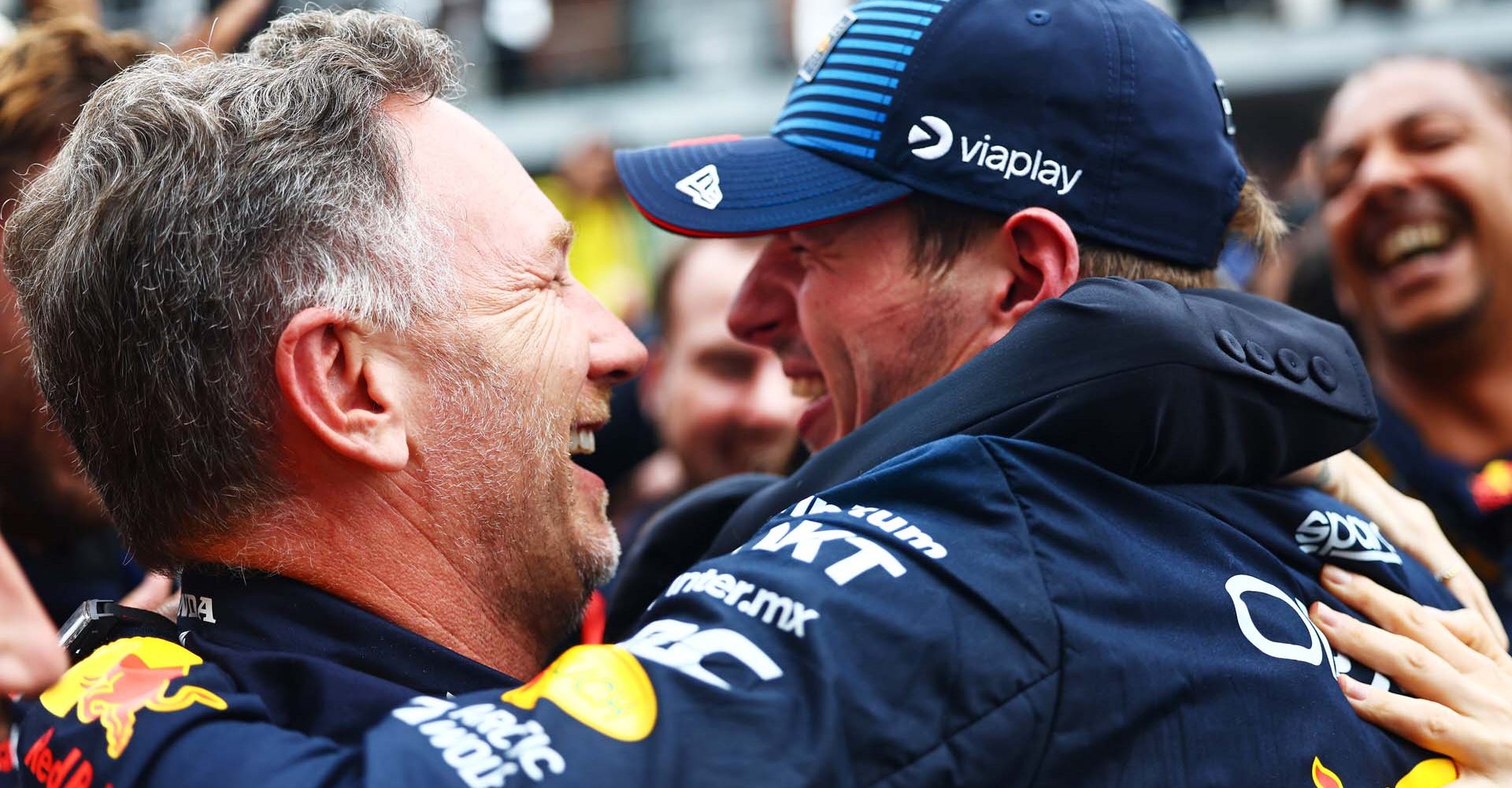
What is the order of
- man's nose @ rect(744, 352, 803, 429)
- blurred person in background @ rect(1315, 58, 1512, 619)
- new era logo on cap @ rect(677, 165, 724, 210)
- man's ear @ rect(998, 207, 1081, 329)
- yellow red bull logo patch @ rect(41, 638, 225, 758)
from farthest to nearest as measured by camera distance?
man's nose @ rect(744, 352, 803, 429)
blurred person in background @ rect(1315, 58, 1512, 619)
new era logo on cap @ rect(677, 165, 724, 210)
man's ear @ rect(998, 207, 1081, 329)
yellow red bull logo patch @ rect(41, 638, 225, 758)

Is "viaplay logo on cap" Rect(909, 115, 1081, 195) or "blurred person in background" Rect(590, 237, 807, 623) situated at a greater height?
"viaplay logo on cap" Rect(909, 115, 1081, 195)

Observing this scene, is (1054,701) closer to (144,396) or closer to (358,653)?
(358,653)

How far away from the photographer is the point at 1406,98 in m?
3.93

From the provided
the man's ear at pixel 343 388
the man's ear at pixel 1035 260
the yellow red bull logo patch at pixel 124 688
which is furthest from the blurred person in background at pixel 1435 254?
the yellow red bull logo patch at pixel 124 688

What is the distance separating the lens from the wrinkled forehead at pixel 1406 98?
3.91 m

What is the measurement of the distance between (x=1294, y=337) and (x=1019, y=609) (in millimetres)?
664

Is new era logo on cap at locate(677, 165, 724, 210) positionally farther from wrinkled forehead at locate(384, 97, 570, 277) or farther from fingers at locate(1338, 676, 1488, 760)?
fingers at locate(1338, 676, 1488, 760)

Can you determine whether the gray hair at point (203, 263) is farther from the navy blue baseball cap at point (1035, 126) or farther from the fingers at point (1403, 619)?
the fingers at point (1403, 619)

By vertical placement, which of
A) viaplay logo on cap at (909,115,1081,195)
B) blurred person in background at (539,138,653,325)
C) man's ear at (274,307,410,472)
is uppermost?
viaplay logo on cap at (909,115,1081,195)

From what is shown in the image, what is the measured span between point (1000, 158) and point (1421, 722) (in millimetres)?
986

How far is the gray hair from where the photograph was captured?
1.91 m

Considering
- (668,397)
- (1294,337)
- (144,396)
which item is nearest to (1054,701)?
(1294,337)

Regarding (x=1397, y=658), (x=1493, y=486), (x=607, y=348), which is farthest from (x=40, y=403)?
(x=1493, y=486)

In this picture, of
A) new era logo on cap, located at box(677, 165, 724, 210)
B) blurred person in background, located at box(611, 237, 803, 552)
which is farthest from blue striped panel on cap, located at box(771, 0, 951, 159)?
blurred person in background, located at box(611, 237, 803, 552)
